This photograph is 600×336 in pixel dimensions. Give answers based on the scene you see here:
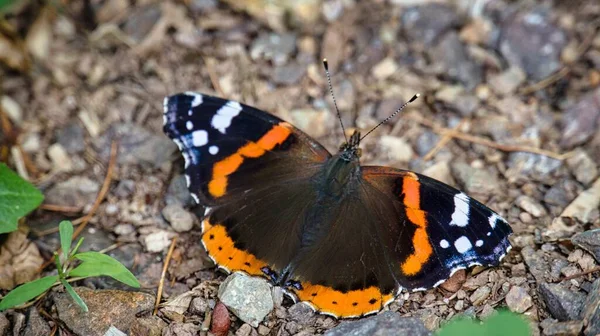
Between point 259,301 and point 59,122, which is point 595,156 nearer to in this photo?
point 259,301

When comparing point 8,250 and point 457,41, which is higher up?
point 457,41

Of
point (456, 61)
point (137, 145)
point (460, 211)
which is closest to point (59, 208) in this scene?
point (137, 145)

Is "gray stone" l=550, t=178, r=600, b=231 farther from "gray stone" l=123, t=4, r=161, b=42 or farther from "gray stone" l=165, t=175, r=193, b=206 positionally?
"gray stone" l=123, t=4, r=161, b=42

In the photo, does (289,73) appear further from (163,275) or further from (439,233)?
(439,233)

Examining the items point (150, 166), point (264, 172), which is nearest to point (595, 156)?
point (264, 172)

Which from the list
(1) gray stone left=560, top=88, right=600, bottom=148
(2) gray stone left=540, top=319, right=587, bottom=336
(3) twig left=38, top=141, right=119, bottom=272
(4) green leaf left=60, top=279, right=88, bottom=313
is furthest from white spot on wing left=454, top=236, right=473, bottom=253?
(3) twig left=38, top=141, right=119, bottom=272

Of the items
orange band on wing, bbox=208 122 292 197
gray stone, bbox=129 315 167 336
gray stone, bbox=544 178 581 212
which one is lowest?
gray stone, bbox=129 315 167 336
